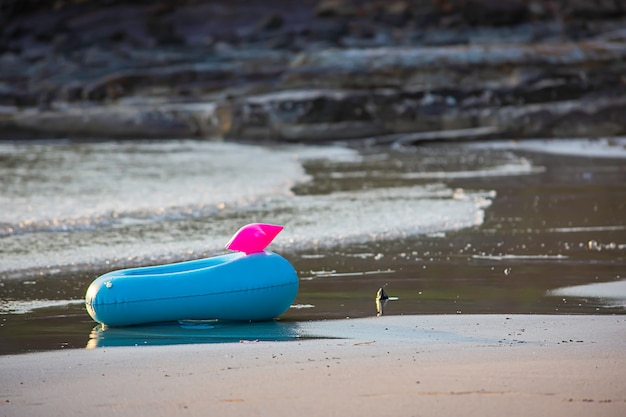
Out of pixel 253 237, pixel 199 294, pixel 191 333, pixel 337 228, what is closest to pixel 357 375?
pixel 191 333

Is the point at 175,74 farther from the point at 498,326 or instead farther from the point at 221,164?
the point at 498,326

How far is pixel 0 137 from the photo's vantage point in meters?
24.5

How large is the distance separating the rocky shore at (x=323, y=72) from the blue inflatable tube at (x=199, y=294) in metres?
17.3

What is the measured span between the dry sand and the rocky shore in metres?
18.0

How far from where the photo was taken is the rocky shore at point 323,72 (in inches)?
932

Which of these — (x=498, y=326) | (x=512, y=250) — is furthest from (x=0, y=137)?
(x=498, y=326)

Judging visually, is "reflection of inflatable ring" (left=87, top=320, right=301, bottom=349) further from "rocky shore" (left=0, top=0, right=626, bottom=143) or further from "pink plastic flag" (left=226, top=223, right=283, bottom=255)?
"rocky shore" (left=0, top=0, right=626, bottom=143)

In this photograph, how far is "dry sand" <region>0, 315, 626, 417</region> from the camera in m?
3.83

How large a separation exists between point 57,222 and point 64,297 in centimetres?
385

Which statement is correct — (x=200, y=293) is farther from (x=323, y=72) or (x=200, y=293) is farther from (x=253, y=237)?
(x=323, y=72)

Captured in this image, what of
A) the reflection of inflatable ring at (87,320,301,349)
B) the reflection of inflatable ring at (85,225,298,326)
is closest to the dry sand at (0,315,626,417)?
the reflection of inflatable ring at (87,320,301,349)

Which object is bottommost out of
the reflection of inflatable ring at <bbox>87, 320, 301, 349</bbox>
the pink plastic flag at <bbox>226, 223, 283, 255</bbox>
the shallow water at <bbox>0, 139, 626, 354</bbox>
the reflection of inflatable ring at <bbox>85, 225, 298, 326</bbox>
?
the shallow water at <bbox>0, 139, 626, 354</bbox>

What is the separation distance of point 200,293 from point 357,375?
63.1 inches

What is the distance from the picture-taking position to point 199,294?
5676 mm
